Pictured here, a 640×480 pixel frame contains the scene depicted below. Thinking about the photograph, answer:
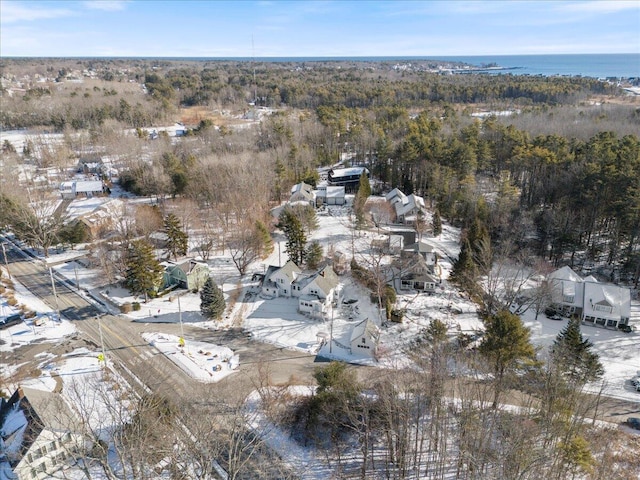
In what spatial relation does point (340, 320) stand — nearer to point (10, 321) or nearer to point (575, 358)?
point (575, 358)

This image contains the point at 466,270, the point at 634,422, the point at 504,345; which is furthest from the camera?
the point at 466,270

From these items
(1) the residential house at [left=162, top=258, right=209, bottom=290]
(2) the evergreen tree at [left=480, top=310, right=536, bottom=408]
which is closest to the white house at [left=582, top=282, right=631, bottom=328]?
(2) the evergreen tree at [left=480, top=310, right=536, bottom=408]

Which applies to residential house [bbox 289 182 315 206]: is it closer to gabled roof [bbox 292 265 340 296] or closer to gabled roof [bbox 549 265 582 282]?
gabled roof [bbox 292 265 340 296]

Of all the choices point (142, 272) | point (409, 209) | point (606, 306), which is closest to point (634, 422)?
point (606, 306)

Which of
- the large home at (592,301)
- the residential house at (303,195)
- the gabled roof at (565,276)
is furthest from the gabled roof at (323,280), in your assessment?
the residential house at (303,195)

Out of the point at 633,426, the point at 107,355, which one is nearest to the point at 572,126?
the point at 633,426

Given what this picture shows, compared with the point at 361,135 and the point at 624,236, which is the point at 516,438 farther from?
the point at 361,135

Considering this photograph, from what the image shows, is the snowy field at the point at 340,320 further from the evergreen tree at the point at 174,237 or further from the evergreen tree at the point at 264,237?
the evergreen tree at the point at 174,237
